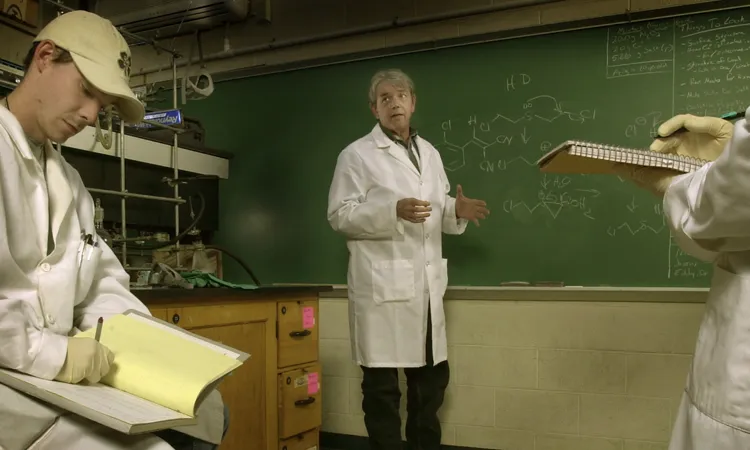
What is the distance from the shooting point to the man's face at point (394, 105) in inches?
91.6

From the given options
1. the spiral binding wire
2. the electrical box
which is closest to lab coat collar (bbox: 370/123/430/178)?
the spiral binding wire

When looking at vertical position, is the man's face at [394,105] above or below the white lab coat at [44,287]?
above

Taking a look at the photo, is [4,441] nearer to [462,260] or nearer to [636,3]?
[462,260]

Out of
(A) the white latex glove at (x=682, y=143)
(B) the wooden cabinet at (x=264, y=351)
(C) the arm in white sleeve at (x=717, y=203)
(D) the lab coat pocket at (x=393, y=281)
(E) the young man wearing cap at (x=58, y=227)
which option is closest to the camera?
(C) the arm in white sleeve at (x=717, y=203)

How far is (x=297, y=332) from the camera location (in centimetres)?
223

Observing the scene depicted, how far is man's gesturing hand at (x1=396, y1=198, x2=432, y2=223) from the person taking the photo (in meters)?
2.08

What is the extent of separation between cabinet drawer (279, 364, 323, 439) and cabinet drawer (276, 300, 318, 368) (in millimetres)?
45

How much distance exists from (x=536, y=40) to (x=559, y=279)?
3.45ft

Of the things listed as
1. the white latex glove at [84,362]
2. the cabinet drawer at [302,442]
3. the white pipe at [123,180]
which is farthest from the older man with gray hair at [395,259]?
the white latex glove at [84,362]

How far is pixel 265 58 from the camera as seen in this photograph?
314 cm

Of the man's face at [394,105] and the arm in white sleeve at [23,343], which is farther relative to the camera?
the man's face at [394,105]

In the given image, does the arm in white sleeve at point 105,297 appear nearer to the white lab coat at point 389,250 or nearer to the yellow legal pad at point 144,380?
the yellow legal pad at point 144,380

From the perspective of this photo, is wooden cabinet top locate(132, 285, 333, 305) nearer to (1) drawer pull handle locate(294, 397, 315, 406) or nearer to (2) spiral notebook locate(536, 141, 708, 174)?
(1) drawer pull handle locate(294, 397, 315, 406)

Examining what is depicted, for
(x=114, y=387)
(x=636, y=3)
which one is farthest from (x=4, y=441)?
(x=636, y=3)
